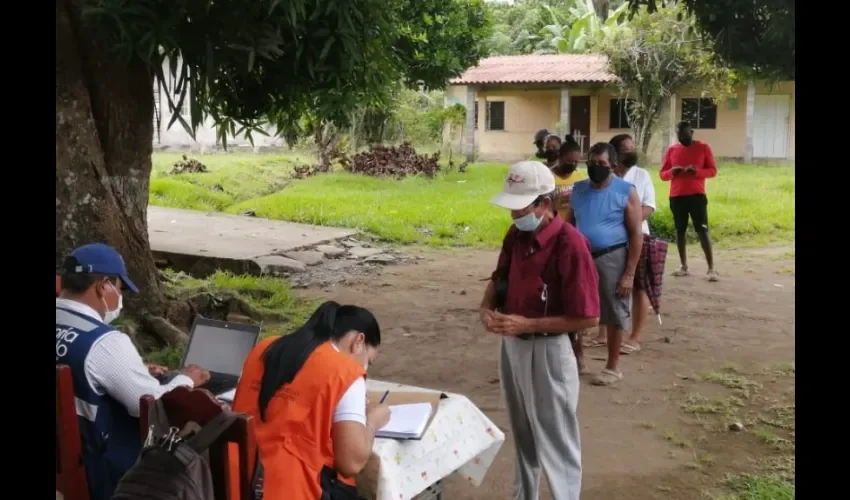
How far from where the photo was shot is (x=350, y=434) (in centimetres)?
270

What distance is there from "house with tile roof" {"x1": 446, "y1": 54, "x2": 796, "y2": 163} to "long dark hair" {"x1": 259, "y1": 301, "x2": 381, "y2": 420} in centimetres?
1943

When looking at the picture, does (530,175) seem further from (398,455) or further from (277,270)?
(277,270)

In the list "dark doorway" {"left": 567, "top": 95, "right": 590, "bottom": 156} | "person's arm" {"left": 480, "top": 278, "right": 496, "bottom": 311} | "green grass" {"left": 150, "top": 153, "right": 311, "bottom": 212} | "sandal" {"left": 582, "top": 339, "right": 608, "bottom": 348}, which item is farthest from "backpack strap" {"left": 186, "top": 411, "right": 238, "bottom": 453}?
"dark doorway" {"left": 567, "top": 95, "right": 590, "bottom": 156}

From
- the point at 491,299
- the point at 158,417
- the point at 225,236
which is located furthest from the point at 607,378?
the point at 225,236

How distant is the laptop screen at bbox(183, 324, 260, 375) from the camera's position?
3.48 meters

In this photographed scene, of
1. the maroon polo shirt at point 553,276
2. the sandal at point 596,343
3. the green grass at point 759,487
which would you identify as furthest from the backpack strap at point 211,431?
the sandal at point 596,343

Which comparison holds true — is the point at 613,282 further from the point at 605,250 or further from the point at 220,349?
the point at 220,349

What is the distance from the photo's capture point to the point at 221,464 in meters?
2.48

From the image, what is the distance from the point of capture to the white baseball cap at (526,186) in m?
3.63

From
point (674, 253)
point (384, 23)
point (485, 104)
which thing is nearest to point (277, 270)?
point (384, 23)

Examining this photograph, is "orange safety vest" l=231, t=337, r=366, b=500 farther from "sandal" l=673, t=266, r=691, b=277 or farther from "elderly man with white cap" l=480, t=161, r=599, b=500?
"sandal" l=673, t=266, r=691, b=277

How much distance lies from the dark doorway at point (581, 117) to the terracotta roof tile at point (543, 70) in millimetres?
1154

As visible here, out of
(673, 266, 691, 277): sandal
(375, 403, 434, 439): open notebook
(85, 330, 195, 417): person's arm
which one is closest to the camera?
(85, 330, 195, 417): person's arm
